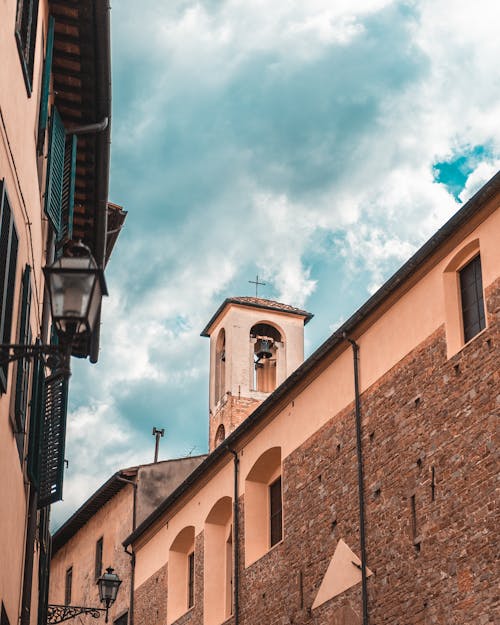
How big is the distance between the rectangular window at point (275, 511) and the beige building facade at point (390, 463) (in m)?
0.04

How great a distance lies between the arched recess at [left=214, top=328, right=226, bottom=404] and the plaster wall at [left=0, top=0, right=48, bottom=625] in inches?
1002

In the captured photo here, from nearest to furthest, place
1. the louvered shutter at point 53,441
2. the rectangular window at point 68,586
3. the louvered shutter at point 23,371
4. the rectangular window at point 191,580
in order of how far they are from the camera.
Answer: the louvered shutter at point 23,371, the louvered shutter at point 53,441, the rectangular window at point 191,580, the rectangular window at point 68,586

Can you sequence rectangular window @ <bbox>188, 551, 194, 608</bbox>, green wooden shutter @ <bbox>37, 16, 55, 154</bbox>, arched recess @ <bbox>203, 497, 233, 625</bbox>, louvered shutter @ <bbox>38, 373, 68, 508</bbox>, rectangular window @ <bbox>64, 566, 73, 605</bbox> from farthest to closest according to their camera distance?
rectangular window @ <bbox>64, 566, 73, 605</bbox>
rectangular window @ <bbox>188, 551, 194, 608</bbox>
arched recess @ <bbox>203, 497, 233, 625</bbox>
louvered shutter @ <bbox>38, 373, 68, 508</bbox>
green wooden shutter @ <bbox>37, 16, 55, 154</bbox>

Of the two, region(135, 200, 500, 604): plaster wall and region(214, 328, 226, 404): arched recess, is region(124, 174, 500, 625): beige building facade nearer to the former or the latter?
region(135, 200, 500, 604): plaster wall

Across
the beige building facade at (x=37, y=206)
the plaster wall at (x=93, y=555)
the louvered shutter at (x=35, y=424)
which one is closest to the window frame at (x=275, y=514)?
the beige building facade at (x=37, y=206)

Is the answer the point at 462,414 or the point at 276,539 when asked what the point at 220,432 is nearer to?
the point at 276,539

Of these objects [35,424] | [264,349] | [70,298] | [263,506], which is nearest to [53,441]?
→ [35,424]

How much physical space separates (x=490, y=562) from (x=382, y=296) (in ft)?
15.1

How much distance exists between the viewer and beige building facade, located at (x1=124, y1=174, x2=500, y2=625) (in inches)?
504

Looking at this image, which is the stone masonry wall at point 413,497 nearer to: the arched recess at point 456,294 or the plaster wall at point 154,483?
the arched recess at point 456,294

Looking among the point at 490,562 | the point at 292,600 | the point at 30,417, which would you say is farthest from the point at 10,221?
the point at 292,600

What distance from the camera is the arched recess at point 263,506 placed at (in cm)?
1925

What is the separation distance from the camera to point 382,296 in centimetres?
1552

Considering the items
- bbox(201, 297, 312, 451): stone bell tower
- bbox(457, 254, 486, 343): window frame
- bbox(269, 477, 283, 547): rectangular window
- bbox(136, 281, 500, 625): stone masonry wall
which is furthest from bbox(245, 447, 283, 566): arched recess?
bbox(201, 297, 312, 451): stone bell tower
